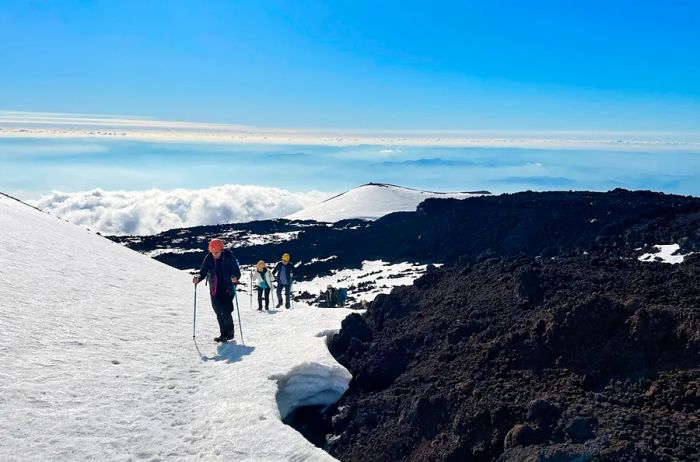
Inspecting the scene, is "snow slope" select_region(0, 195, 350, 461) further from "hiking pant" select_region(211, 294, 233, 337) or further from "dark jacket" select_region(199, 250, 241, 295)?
"dark jacket" select_region(199, 250, 241, 295)

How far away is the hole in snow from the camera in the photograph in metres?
9.85

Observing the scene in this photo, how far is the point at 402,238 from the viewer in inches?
1762

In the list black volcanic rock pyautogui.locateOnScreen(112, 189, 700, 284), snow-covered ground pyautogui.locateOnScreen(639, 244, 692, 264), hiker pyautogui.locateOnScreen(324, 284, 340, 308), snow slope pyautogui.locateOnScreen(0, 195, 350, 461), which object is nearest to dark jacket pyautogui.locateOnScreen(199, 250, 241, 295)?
snow slope pyautogui.locateOnScreen(0, 195, 350, 461)

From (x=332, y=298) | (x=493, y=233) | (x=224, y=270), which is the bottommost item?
(x=332, y=298)

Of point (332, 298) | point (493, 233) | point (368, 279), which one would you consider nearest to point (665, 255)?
point (332, 298)

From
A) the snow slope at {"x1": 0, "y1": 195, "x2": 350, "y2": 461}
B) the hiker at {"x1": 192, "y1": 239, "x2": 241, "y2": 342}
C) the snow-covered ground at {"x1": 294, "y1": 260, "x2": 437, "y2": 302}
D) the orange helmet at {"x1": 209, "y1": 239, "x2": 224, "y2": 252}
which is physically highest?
the orange helmet at {"x1": 209, "y1": 239, "x2": 224, "y2": 252}

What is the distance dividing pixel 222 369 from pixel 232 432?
2619mm

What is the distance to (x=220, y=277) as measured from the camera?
1173cm

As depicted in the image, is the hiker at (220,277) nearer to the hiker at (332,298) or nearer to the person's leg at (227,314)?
the person's leg at (227,314)

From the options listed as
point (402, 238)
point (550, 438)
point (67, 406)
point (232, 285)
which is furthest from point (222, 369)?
point (402, 238)

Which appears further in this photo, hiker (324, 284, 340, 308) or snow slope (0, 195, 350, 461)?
hiker (324, 284, 340, 308)

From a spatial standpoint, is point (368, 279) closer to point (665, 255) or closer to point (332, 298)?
point (332, 298)

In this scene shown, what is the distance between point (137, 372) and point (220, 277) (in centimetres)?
294

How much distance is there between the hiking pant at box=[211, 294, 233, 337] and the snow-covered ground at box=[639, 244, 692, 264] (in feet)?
41.9
